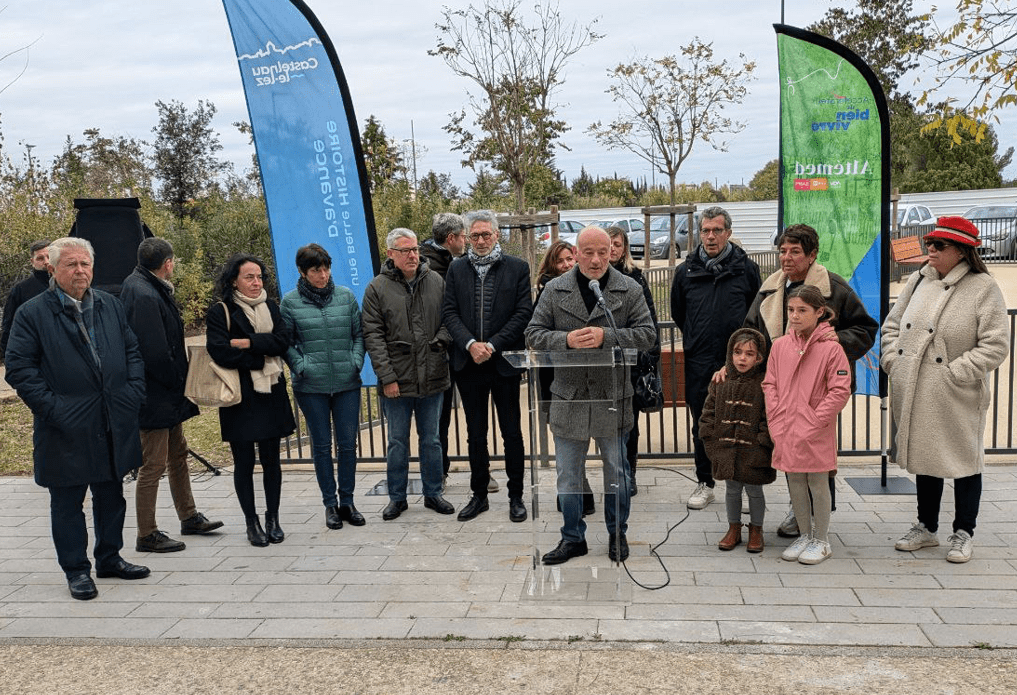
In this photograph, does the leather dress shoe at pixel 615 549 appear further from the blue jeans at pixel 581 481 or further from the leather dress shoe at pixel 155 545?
the leather dress shoe at pixel 155 545

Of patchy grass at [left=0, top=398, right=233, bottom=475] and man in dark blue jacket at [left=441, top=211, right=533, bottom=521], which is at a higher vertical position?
man in dark blue jacket at [left=441, top=211, right=533, bottom=521]

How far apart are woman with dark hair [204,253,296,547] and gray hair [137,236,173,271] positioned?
35 centimetres

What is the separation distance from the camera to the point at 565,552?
5.33 meters

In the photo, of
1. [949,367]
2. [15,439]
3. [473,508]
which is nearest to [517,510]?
[473,508]

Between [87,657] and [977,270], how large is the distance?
16.0 feet

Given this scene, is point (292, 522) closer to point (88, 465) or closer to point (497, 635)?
point (88, 465)

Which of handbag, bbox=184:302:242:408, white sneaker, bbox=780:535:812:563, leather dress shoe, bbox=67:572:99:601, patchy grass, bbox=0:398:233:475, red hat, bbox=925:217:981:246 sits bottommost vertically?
patchy grass, bbox=0:398:233:475

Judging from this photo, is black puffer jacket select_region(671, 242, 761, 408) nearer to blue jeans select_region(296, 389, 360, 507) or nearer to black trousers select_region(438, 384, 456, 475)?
black trousers select_region(438, 384, 456, 475)

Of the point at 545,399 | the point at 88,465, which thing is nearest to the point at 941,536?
the point at 545,399

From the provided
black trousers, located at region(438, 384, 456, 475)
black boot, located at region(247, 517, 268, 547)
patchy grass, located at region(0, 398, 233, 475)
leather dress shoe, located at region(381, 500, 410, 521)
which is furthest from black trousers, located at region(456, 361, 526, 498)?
patchy grass, located at region(0, 398, 233, 475)

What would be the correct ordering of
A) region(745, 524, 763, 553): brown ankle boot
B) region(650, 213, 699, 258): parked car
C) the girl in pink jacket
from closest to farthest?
the girl in pink jacket
region(745, 524, 763, 553): brown ankle boot
region(650, 213, 699, 258): parked car

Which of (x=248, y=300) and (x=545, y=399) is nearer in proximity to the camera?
(x=545, y=399)

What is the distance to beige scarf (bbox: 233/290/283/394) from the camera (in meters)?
5.79

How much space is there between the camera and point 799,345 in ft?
16.9
